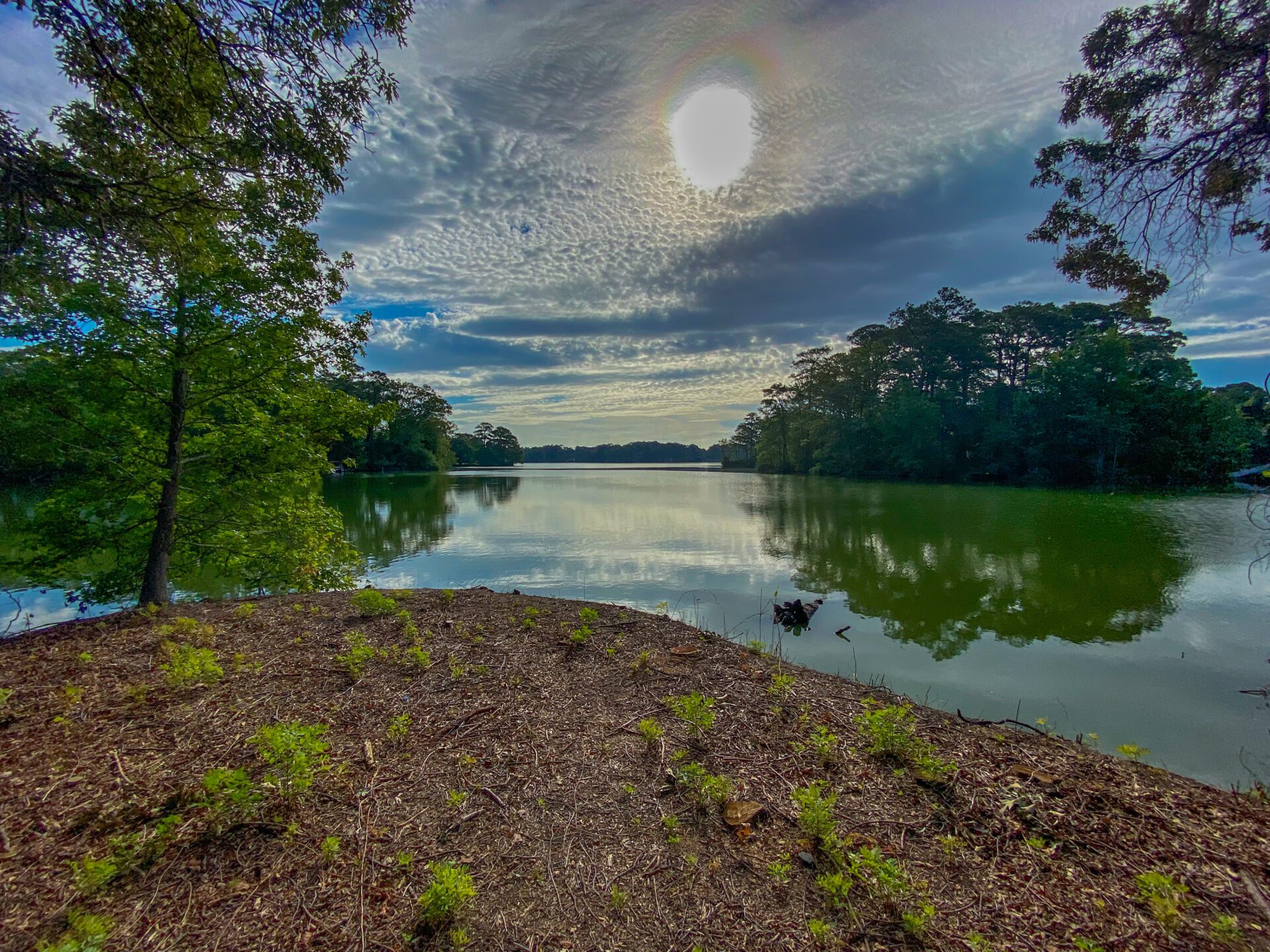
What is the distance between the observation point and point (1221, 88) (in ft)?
15.6

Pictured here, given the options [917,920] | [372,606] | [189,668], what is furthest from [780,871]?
[372,606]

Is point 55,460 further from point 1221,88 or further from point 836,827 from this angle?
point 1221,88

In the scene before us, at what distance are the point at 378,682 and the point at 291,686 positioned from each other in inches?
20.4

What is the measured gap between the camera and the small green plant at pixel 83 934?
4.62ft

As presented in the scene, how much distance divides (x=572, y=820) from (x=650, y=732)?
0.66 meters

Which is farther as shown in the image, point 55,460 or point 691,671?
point 55,460

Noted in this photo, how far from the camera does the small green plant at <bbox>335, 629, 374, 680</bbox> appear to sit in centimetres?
347

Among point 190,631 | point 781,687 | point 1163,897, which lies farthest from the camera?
point 190,631

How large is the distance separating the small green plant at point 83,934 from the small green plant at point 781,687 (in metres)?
3.27

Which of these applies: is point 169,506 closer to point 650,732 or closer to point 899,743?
point 650,732

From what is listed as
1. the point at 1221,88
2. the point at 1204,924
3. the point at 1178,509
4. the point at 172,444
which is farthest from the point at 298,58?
the point at 1178,509

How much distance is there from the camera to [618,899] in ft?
5.94

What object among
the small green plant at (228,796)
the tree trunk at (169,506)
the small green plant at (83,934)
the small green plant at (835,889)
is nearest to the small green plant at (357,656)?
the small green plant at (228,796)

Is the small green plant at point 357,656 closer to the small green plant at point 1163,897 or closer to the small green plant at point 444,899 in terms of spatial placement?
the small green plant at point 444,899
